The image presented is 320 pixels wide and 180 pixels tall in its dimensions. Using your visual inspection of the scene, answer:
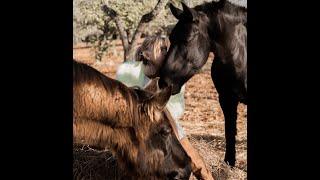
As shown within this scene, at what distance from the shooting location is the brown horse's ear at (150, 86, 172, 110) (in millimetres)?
3207

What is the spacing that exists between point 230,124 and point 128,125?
1.60 metres

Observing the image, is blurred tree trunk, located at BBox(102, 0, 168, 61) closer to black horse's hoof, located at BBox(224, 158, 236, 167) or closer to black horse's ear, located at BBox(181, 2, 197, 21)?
black horse's ear, located at BBox(181, 2, 197, 21)

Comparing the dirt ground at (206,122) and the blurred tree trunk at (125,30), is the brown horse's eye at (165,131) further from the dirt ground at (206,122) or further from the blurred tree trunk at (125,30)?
the blurred tree trunk at (125,30)

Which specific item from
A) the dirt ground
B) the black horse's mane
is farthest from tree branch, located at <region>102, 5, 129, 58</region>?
the black horse's mane

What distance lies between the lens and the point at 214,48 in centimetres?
457

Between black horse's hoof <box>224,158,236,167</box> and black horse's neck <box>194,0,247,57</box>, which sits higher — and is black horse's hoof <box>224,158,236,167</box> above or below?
below

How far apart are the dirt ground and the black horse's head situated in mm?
680

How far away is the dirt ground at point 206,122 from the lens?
4449 millimetres

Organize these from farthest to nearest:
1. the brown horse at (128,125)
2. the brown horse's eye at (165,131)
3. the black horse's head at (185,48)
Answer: the black horse's head at (185,48)
the brown horse's eye at (165,131)
the brown horse at (128,125)

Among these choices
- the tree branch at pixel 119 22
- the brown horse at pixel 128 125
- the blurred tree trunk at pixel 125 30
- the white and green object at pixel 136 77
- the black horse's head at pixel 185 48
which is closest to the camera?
the brown horse at pixel 128 125

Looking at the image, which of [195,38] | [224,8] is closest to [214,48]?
[195,38]

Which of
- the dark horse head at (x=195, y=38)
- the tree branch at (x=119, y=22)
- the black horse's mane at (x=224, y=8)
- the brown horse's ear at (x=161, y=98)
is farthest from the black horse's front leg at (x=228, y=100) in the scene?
the brown horse's ear at (x=161, y=98)

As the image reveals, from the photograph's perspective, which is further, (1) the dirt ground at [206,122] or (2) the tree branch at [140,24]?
(2) the tree branch at [140,24]
